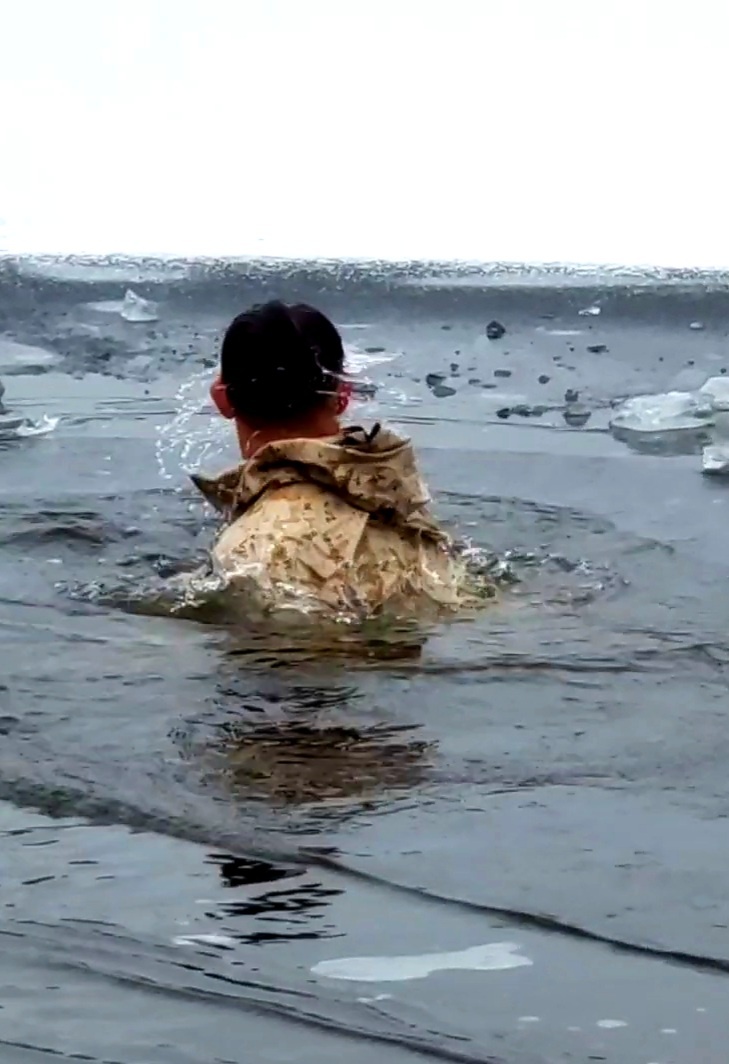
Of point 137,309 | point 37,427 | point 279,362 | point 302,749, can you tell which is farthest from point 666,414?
point 137,309

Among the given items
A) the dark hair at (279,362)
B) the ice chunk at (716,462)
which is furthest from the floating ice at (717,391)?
the dark hair at (279,362)

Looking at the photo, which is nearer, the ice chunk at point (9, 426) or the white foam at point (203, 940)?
the white foam at point (203, 940)

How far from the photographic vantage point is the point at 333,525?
14.7 feet

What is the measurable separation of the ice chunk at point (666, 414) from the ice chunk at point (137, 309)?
5.42 m

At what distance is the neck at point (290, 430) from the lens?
184 inches

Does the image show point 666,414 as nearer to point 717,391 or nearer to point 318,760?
point 717,391

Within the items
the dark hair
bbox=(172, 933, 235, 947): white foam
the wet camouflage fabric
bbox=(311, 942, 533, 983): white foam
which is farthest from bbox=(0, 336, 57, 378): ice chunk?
bbox=(311, 942, 533, 983): white foam

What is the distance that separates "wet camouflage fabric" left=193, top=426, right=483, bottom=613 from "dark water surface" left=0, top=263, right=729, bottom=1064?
9.3 inches

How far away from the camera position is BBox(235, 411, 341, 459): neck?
4.68m

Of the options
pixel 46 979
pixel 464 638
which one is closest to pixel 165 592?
pixel 464 638

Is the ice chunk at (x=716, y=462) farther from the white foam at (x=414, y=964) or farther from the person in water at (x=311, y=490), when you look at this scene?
the white foam at (x=414, y=964)

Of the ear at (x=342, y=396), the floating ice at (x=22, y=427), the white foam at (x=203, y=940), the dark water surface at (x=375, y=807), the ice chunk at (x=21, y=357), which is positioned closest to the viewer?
the dark water surface at (x=375, y=807)

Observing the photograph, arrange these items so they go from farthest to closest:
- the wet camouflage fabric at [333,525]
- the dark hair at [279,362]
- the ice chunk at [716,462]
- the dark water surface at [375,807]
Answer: the ice chunk at [716,462], the dark hair at [279,362], the wet camouflage fabric at [333,525], the dark water surface at [375,807]

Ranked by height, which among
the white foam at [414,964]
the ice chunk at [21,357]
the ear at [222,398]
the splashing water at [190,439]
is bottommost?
the white foam at [414,964]
